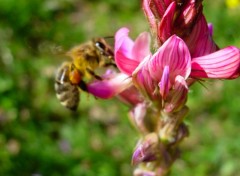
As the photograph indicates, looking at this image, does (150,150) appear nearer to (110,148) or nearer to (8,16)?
(110,148)

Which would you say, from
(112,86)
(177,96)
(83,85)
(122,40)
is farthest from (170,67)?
(83,85)

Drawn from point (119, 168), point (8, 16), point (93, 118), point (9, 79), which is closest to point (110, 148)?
point (119, 168)

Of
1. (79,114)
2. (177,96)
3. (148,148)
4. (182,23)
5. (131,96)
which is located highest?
(182,23)

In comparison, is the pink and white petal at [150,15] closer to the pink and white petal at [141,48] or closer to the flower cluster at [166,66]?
the flower cluster at [166,66]

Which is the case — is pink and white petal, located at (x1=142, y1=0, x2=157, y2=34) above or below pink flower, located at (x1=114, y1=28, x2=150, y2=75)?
above

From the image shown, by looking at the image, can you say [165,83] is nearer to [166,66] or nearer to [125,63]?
[166,66]

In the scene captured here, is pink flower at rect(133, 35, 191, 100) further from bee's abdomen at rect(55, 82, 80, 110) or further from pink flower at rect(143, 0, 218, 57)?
bee's abdomen at rect(55, 82, 80, 110)

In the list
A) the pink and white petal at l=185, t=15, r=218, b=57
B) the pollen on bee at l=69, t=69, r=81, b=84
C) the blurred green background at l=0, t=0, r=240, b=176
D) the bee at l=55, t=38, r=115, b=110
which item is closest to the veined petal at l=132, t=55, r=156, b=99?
the pink and white petal at l=185, t=15, r=218, b=57
